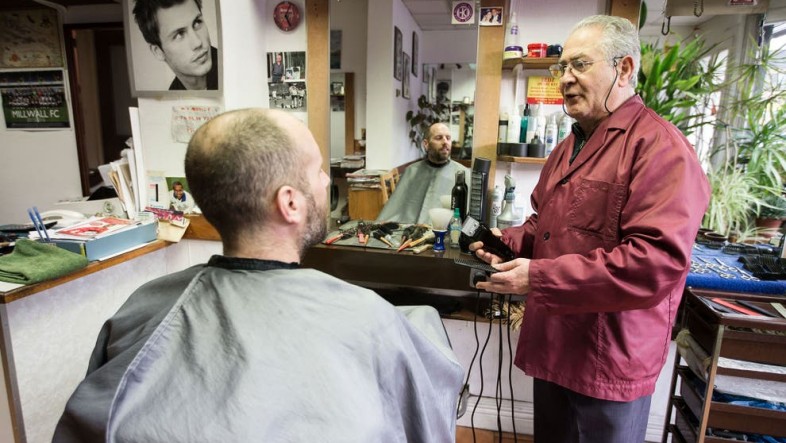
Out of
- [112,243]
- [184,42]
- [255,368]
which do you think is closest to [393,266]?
[112,243]

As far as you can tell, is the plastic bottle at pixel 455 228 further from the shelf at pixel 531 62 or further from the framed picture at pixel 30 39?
the framed picture at pixel 30 39

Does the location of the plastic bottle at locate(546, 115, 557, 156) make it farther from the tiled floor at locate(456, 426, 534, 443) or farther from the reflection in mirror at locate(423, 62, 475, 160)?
the tiled floor at locate(456, 426, 534, 443)

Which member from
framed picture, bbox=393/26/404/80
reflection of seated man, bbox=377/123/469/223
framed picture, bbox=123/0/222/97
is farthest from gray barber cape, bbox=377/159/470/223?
framed picture, bbox=123/0/222/97

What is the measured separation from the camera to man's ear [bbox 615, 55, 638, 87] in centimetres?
117

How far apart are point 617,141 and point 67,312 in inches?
77.1

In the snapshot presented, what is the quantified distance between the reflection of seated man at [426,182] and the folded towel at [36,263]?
1308 millimetres

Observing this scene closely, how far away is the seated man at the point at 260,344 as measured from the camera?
26.4 inches

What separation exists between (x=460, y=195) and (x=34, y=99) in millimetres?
3337

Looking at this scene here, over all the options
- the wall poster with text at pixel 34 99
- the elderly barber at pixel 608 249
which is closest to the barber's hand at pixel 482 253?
the elderly barber at pixel 608 249

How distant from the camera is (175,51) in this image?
6.56 feet

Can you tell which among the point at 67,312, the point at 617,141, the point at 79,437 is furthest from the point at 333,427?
the point at 67,312

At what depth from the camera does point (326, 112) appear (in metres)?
2.18

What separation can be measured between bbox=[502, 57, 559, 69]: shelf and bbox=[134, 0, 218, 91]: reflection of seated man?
4.33 ft

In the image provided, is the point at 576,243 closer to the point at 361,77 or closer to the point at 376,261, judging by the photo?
the point at 376,261
